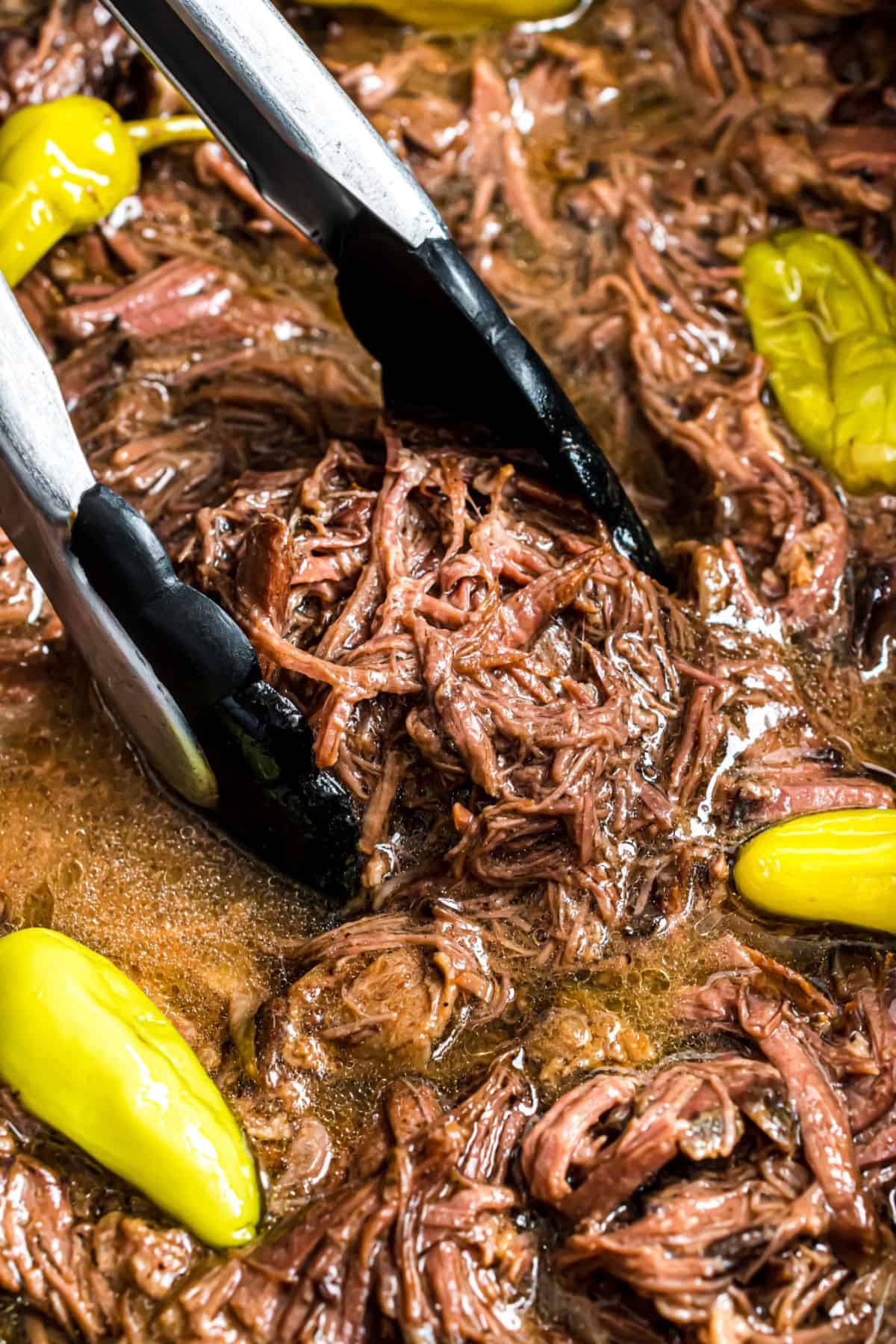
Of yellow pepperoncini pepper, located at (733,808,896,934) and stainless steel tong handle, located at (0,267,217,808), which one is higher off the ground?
stainless steel tong handle, located at (0,267,217,808)

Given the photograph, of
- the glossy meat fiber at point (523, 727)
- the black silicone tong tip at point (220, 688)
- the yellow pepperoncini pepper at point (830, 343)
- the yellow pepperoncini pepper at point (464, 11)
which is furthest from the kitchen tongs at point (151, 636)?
the yellow pepperoncini pepper at point (464, 11)

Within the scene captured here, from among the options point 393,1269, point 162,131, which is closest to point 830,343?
point 162,131

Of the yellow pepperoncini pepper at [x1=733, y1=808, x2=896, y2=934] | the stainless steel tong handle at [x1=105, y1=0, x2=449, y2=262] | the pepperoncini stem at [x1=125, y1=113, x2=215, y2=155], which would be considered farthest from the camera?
the pepperoncini stem at [x1=125, y1=113, x2=215, y2=155]

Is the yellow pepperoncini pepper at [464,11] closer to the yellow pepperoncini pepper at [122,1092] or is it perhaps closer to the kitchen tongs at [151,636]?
the kitchen tongs at [151,636]

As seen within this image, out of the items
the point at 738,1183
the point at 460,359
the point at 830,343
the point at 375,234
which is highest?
the point at 375,234

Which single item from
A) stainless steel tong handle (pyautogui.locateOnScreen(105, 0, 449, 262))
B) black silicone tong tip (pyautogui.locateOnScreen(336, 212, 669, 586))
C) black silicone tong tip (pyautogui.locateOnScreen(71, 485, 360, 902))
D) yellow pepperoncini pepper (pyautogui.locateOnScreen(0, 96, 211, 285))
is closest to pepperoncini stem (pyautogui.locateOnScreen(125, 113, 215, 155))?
yellow pepperoncini pepper (pyautogui.locateOnScreen(0, 96, 211, 285))

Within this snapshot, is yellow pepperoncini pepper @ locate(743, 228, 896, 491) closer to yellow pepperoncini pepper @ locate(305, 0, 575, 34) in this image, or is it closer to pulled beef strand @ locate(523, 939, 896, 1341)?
yellow pepperoncini pepper @ locate(305, 0, 575, 34)

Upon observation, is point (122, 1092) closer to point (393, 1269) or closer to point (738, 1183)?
point (393, 1269)
